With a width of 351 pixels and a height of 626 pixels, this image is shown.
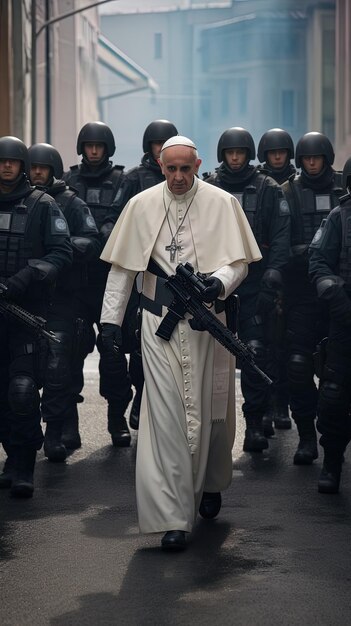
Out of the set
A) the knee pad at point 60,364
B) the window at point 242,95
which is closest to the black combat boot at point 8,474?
the knee pad at point 60,364

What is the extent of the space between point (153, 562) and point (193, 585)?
538mm

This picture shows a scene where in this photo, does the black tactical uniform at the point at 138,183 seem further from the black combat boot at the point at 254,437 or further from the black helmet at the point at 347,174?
the black helmet at the point at 347,174

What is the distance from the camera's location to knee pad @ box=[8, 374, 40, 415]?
28.7 feet

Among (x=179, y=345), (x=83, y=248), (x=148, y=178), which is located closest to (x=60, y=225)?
(x=83, y=248)

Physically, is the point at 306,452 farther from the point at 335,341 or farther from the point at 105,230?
the point at 105,230

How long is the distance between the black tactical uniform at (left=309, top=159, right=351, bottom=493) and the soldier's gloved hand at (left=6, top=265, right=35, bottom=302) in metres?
1.53

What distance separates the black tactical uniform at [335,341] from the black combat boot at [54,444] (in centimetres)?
197

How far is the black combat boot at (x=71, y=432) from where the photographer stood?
10.9 meters

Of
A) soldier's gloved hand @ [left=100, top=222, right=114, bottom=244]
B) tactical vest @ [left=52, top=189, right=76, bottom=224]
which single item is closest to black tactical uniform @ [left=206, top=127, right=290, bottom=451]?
soldier's gloved hand @ [left=100, top=222, right=114, bottom=244]

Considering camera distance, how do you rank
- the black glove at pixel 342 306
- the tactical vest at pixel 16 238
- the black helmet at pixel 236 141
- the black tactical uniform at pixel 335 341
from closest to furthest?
the black glove at pixel 342 306 < the black tactical uniform at pixel 335 341 < the tactical vest at pixel 16 238 < the black helmet at pixel 236 141

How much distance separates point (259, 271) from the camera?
10852mm

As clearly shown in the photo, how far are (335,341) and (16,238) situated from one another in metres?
1.84

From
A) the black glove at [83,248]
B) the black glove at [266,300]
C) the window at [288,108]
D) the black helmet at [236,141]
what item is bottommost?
the black glove at [266,300]

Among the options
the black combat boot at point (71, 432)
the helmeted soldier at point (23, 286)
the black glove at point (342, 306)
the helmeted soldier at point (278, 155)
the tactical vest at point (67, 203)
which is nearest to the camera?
the black glove at point (342, 306)
